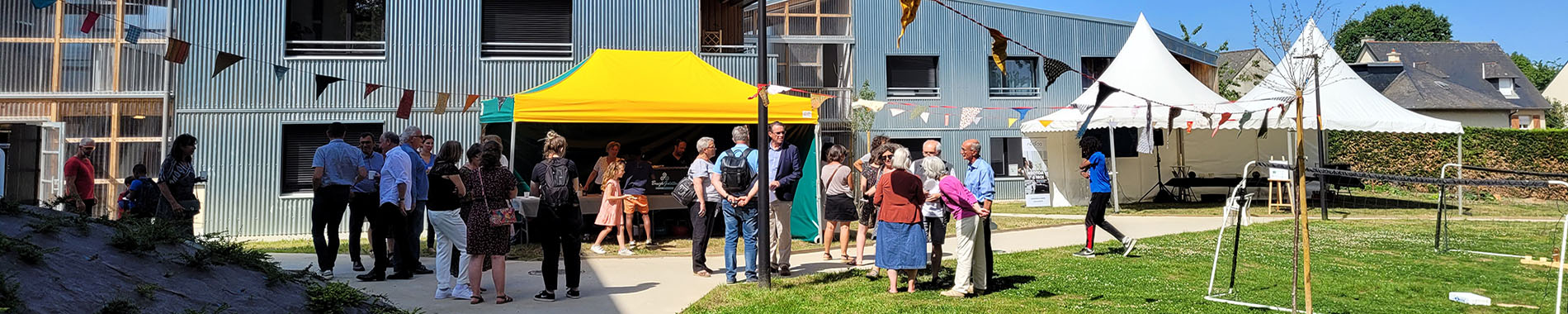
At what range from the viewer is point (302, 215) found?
14258 millimetres

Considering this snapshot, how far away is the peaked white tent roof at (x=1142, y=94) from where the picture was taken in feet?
59.3

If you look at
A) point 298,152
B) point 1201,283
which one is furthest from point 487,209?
point 298,152

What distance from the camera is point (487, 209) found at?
6887 mm

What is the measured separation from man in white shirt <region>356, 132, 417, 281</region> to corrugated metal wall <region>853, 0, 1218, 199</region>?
53.4 feet

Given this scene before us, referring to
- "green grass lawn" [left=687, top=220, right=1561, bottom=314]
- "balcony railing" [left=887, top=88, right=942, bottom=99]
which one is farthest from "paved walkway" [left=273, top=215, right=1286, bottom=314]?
"balcony railing" [left=887, top=88, right=942, bottom=99]

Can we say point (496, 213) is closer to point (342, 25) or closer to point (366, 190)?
point (366, 190)

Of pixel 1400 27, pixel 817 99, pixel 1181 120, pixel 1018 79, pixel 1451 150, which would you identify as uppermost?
pixel 1400 27

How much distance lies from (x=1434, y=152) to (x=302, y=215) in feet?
82.5

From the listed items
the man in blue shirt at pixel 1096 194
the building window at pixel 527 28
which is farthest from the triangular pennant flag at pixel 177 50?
the man in blue shirt at pixel 1096 194

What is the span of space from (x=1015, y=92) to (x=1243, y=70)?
15.3m

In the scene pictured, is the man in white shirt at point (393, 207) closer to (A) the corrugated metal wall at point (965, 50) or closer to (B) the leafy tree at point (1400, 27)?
(A) the corrugated metal wall at point (965, 50)

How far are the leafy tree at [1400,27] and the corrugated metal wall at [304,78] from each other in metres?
68.8

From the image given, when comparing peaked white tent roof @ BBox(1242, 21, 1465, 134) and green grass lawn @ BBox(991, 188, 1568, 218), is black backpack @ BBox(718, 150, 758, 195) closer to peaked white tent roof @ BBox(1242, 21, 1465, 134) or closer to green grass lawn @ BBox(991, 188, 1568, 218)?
green grass lawn @ BBox(991, 188, 1568, 218)

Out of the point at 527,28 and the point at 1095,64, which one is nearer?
the point at 527,28
